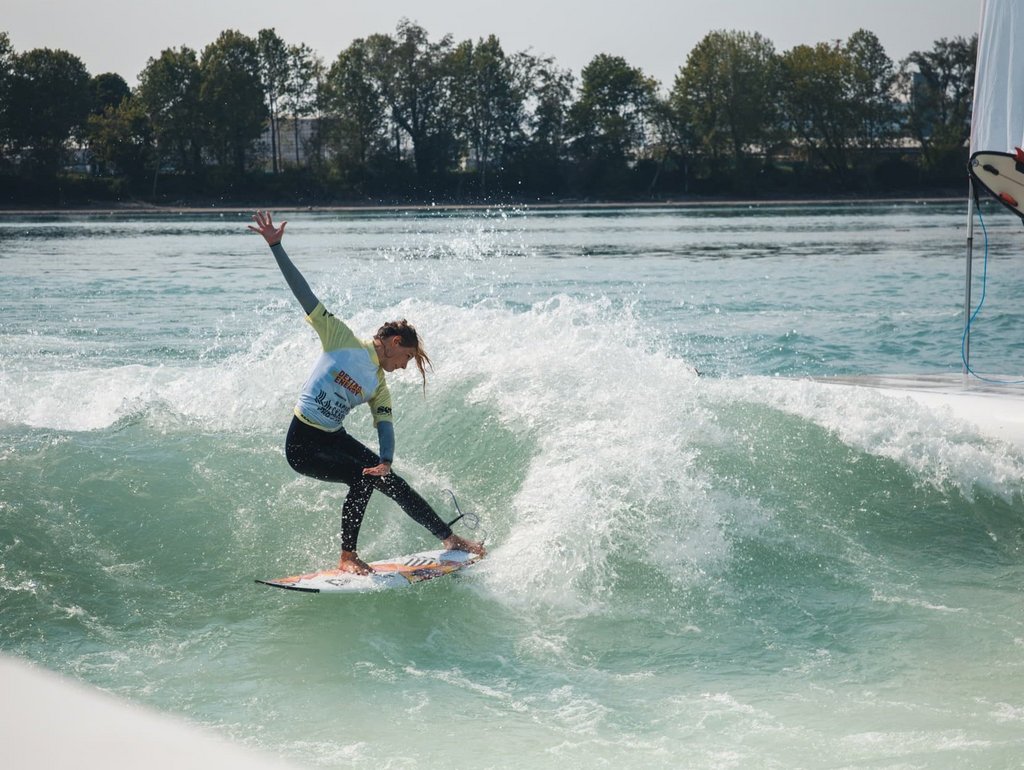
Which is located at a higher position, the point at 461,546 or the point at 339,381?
the point at 339,381

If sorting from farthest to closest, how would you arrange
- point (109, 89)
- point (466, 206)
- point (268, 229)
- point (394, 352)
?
point (109, 89) → point (466, 206) → point (268, 229) → point (394, 352)

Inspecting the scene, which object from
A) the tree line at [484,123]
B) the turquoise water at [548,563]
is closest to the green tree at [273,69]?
the tree line at [484,123]

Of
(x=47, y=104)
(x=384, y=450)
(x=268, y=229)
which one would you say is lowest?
(x=384, y=450)

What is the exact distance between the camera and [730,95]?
8894cm

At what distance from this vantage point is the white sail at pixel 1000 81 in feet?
32.5

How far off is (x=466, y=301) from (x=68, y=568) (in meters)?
15.0

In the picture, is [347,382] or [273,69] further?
[273,69]

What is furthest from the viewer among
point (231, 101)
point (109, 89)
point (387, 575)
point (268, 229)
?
point (109, 89)

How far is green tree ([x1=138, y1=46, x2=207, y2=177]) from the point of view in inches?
3305

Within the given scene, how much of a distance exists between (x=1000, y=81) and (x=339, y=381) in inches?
268

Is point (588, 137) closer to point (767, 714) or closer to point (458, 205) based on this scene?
point (458, 205)

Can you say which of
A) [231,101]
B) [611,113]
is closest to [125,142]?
[231,101]

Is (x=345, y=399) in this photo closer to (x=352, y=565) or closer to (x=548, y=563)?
(x=352, y=565)

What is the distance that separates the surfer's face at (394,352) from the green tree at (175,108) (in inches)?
3180
